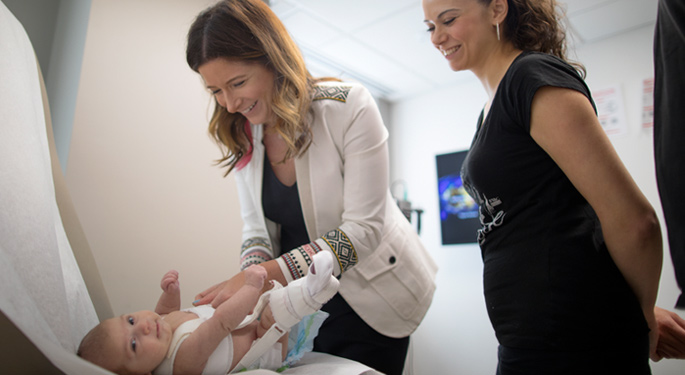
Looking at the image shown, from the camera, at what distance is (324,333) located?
1.07 m

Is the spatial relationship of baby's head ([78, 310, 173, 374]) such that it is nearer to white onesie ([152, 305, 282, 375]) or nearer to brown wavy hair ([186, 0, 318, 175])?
white onesie ([152, 305, 282, 375])

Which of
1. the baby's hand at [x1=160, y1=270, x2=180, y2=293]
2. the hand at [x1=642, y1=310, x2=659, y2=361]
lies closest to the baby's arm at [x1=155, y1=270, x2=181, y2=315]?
the baby's hand at [x1=160, y1=270, x2=180, y2=293]

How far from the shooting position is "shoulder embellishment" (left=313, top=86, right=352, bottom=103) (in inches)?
45.0

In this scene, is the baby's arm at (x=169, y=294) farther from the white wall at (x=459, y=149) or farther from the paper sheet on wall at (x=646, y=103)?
the paper sheet on wall at (x=646, y=103)

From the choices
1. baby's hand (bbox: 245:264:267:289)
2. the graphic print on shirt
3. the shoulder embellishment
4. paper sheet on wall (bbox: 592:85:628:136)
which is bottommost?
baby's hand (bbox: 245:264:267:289)

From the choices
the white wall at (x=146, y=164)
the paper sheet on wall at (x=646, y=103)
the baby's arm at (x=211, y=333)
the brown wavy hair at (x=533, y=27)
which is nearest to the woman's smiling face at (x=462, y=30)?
the brown wavy hair at (x=533, y=27)

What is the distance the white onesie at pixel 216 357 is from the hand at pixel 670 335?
76 centimetres

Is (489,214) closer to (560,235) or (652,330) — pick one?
(560,235)

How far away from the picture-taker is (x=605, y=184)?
0.67 meters

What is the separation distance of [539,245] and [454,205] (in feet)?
10.2

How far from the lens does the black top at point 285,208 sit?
3.85ft

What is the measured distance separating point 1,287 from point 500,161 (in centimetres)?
81

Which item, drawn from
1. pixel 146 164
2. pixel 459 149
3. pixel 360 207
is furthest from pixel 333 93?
pixel 459 149

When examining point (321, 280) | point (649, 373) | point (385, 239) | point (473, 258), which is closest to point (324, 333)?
point (385, 239)
